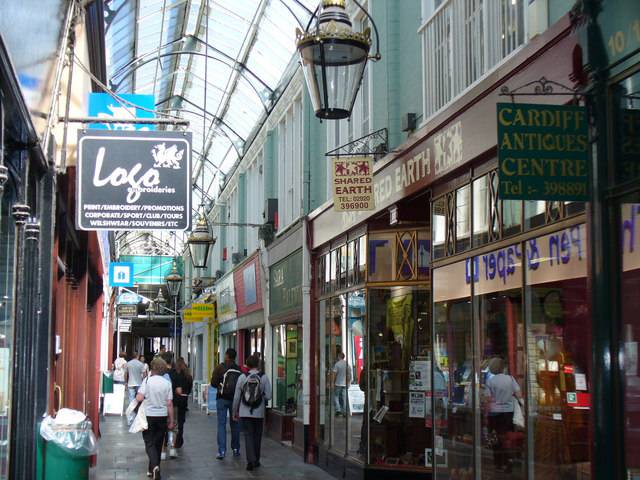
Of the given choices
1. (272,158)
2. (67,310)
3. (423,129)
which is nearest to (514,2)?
(423,129)

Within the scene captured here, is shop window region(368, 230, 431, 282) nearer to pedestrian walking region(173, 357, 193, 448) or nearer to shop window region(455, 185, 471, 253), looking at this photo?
shop window region(455, 185, 471, 253)

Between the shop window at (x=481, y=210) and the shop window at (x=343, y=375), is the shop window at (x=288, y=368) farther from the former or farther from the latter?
the shop window at (x=481, y=210)

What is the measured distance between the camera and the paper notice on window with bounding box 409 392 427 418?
1238 centimetres

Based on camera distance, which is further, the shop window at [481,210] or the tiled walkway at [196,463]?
the tiled walkway at [196,463]

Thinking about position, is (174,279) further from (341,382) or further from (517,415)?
(517,415)

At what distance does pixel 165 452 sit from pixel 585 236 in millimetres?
11191

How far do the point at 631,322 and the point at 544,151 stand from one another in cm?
126

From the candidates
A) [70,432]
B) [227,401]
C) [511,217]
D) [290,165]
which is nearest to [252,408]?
[227,401]

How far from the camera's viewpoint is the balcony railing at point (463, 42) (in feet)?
28.2

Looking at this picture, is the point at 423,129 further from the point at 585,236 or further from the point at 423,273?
the point at 585,236

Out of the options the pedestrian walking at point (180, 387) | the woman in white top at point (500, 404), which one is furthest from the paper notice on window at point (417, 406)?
the pedestrian walking at point (180, 387)

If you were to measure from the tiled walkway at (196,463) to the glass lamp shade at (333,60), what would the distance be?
7.42m

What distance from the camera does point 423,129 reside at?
1041cm

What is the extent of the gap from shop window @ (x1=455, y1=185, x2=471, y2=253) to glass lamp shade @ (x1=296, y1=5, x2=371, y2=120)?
199cm
